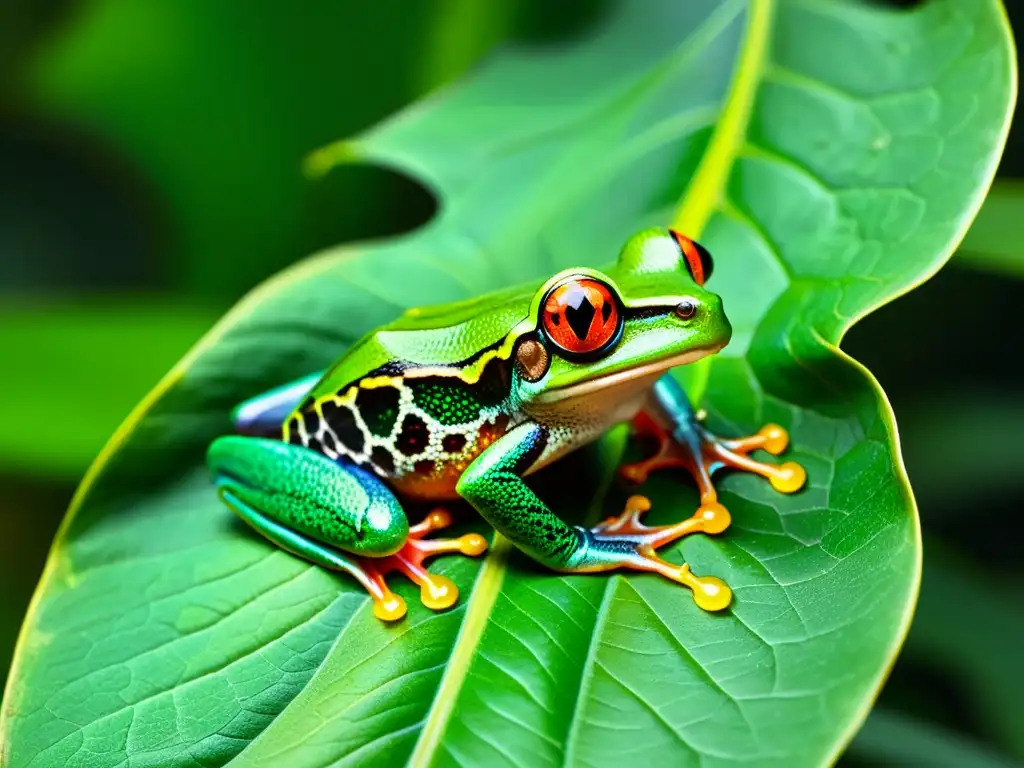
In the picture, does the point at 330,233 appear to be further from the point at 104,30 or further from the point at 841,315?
the point at 841,315

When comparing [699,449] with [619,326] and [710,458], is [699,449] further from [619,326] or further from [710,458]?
[619,326]

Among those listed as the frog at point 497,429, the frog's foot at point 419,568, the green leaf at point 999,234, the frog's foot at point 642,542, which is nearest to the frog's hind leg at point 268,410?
the frog at point 497,429

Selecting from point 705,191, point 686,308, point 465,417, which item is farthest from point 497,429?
point 705,191

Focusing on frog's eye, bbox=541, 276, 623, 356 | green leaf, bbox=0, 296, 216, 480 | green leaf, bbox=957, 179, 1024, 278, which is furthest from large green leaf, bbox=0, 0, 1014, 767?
green leaf, bbox=0, 296, 216, 480

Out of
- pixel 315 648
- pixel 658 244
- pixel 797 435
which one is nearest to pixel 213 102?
pixel 658 244

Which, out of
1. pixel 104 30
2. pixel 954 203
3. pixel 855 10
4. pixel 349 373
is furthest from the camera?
pixel 104 30

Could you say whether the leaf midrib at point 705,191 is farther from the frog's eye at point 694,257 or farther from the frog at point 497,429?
the frog's eye at point 694,257
